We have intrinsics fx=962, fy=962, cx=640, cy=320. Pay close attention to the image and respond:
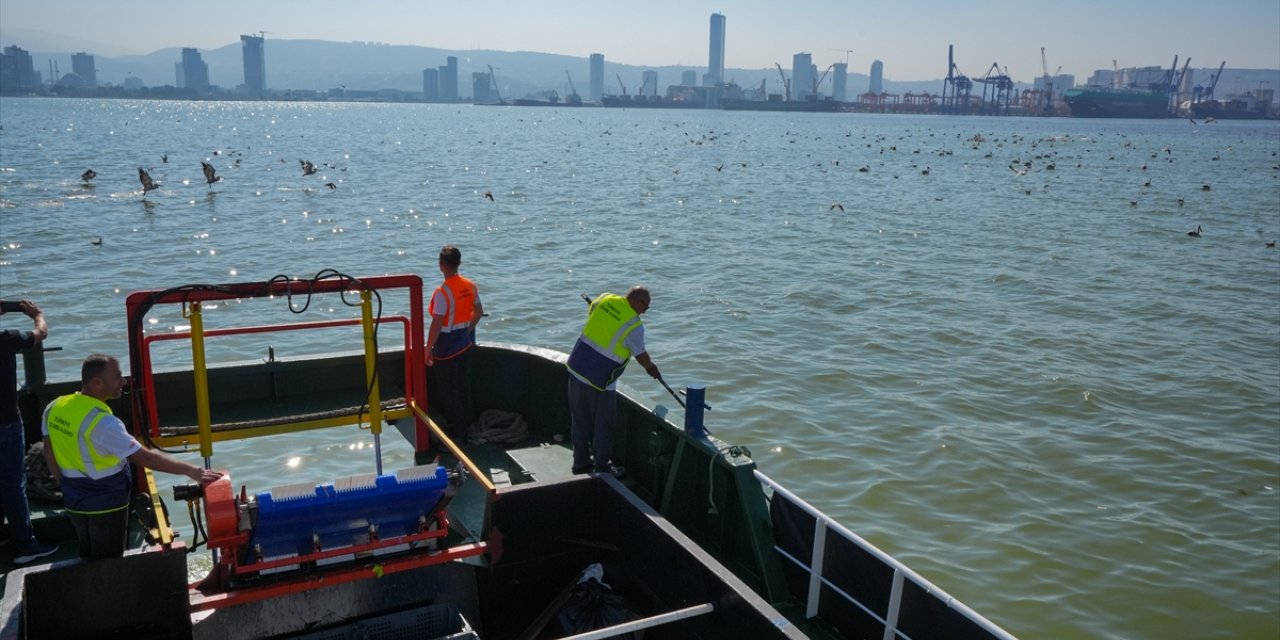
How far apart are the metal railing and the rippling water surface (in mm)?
4237

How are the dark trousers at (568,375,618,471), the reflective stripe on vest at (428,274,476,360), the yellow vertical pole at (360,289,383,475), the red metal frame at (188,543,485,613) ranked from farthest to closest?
the reflective stripe on vest at (428,274,476,360)
the dark trousers at (568,375,618,471)
the yellow vertical pole at (360,289,383,475)
the red metal frame at (188,543,485,613)

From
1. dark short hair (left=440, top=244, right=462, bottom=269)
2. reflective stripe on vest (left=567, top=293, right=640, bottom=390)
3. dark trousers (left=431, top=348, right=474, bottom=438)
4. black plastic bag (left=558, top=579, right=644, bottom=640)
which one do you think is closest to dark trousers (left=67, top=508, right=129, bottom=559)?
black plastic bag (left=558, top=579, right=644, bottom=640)

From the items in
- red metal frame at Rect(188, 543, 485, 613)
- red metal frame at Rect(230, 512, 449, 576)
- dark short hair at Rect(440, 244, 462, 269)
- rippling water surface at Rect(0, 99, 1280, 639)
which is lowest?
rippling water surface at Rect(0, 99, 1280, 639)

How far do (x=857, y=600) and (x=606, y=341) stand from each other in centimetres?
279

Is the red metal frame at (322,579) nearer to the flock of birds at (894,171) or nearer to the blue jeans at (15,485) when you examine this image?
the blue jeans at (15,485)

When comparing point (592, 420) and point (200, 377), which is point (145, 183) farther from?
point (592, 420)

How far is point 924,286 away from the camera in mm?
25141

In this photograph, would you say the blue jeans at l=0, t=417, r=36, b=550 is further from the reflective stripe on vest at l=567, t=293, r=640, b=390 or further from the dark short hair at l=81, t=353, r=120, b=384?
the reflective stripe on vest at l=567, t=293, r=640, b=390

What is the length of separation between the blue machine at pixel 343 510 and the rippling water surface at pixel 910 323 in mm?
6316

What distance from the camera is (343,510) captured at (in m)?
5.89

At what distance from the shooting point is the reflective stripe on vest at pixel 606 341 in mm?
7883

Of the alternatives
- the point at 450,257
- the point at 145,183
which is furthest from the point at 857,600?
the point at 145,183

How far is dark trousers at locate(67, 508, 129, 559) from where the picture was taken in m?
5.92

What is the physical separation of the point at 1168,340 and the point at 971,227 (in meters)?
17.0
